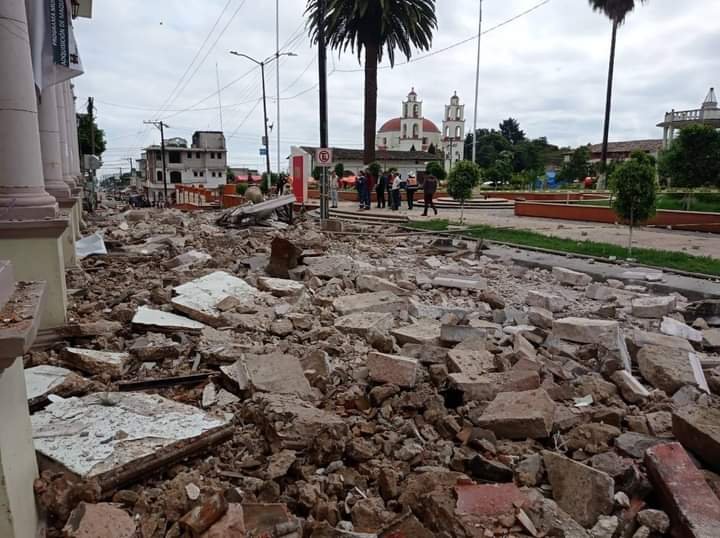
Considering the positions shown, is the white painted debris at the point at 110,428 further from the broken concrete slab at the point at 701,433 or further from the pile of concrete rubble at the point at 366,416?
the broken concrete slab at the point at 701,433

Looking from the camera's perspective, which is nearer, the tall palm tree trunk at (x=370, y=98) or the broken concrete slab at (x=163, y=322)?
the broken concrete slab at (x=163, y=322)

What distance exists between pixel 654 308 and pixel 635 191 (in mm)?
5239

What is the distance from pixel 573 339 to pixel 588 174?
4475 centimetres

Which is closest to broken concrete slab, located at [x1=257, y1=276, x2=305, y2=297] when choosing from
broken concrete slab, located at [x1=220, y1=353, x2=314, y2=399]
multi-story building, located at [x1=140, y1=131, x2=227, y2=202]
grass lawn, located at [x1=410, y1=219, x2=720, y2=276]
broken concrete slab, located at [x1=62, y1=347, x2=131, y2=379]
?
broken concrete slab, located at [x1=220, y1=353, x2=314, y2=399]

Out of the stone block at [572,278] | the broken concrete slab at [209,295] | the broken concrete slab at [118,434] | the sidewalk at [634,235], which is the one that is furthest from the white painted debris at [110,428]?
the sidewalk at [634,235]

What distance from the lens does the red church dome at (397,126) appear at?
303 ft

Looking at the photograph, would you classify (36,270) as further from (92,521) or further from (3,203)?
(92,521)

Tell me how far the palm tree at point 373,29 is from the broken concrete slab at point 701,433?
2714 centimetres

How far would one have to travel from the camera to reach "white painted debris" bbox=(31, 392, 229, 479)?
2713mm

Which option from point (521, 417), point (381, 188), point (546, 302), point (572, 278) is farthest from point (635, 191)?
point (381, 188)

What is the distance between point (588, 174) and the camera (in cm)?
4559

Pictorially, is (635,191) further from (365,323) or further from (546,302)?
(365,323)

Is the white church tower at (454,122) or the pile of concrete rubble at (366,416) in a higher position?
the white church tower at (454,122)

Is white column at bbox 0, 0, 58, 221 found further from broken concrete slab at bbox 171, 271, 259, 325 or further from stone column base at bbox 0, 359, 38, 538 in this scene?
stone column base at bbox 0, 359, 38, 538
